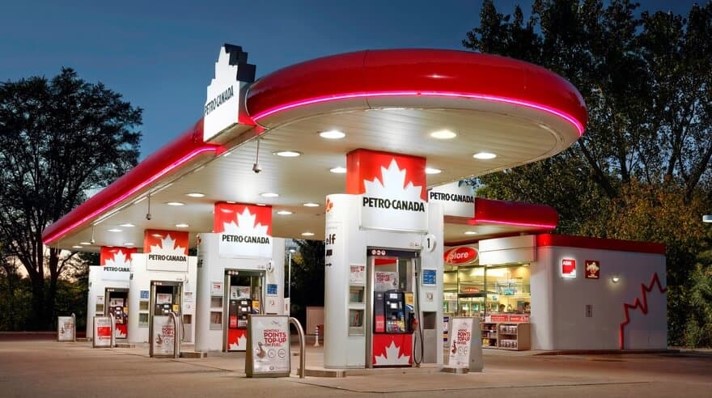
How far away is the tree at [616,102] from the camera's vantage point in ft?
113

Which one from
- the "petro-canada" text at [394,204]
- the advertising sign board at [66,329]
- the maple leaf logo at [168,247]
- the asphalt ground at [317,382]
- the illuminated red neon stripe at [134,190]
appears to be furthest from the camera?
the advertising sign board at [66,329]

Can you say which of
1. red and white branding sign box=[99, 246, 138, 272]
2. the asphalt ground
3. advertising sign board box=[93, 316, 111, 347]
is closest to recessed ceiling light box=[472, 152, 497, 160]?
the asphalt ground

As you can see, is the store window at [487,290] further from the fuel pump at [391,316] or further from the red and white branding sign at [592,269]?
the fuel pump at [391,316]

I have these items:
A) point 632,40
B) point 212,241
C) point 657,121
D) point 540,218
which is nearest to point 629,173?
point 657,121

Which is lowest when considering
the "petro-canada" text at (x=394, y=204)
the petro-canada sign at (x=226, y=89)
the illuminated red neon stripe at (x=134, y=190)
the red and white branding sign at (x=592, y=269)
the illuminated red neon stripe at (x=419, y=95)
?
the red and white branding sign at (x=592, y=269)

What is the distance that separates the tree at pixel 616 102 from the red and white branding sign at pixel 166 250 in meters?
16.0

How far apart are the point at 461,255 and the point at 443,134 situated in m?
14.0

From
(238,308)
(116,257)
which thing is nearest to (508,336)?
(238,308)

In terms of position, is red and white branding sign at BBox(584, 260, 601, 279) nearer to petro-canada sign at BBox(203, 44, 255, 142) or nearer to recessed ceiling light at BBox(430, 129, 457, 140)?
recessed ceiling light at BBox(430, 129, 457, 140)

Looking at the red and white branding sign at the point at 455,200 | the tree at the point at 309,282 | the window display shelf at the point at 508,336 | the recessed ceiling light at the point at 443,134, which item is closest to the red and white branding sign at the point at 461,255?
the window display shelf at the point at 508,336

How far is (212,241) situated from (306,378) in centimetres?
767

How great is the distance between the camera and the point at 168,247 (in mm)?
26312

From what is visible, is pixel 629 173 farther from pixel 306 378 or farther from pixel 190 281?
pixel 306 378

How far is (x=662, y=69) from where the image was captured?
1363 inches
